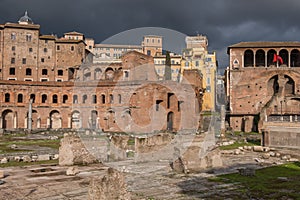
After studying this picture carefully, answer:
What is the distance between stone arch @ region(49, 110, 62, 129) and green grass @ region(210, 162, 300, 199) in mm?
43176

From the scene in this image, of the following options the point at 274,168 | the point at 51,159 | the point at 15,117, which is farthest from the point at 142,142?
the point at 15,117

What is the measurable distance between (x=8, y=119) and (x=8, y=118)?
167 millimetres

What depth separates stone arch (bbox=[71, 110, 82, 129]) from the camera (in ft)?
182

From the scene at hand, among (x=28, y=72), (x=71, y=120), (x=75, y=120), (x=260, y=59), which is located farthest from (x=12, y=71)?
(x=260, y=59)

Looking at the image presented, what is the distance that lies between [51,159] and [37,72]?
44864 mm

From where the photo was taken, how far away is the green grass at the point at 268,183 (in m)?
Result: 12.6

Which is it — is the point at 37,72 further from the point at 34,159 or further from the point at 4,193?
the point at 4,193

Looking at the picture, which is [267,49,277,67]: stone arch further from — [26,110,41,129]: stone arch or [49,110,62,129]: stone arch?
[26,110,41,129]: stone arch

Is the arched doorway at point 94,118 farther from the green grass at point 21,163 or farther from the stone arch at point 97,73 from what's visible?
the green grass at point 21,163

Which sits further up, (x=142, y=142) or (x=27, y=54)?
(x=27, y=54)

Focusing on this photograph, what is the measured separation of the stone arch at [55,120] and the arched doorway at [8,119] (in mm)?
6056

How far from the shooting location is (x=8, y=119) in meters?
53.7

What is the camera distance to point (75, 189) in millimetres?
13156

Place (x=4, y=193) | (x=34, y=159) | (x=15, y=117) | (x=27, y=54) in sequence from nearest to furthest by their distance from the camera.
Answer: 1. (x=4, y=193)
2. (x=34, y=159)
3. (x=15, y=117)
4. (x=27, y=54)
